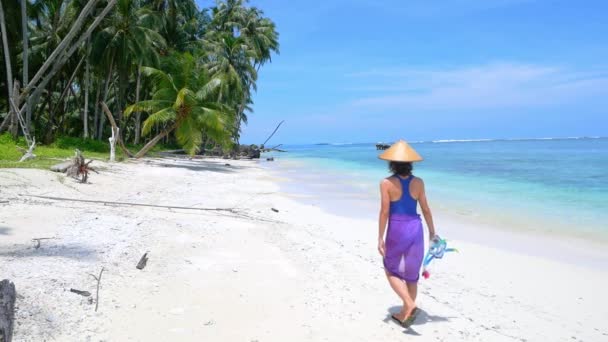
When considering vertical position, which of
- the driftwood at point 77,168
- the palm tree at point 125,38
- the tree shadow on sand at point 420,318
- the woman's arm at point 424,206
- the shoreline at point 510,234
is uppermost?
the palm tree at point 125,38

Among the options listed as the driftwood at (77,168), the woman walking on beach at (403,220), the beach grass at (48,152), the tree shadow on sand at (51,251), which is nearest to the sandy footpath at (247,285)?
the tree shadow on sand at (51,251)

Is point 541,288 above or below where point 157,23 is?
below

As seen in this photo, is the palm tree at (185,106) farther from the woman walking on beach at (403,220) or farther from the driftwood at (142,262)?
the woman walking on beach at (403,220)

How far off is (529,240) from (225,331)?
663 centimetres

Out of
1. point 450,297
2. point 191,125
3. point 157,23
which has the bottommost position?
point 450,297

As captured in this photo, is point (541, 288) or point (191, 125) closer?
point (541, 288)

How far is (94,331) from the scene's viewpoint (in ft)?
10.6

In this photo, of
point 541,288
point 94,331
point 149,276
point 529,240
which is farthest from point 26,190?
point 529,240

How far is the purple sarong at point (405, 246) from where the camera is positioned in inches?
142

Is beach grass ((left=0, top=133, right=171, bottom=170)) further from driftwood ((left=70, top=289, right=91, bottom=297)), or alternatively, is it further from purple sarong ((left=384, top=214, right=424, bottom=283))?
purple sarong ((left=384, top=214, right=424, bottom=283))

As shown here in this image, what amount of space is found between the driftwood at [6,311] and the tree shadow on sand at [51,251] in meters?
1.51

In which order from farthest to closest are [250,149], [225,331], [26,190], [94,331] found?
[250,149] → [26,190] → [225,331] → [94,331]

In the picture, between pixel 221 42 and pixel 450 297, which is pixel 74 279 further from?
pixel 221 42

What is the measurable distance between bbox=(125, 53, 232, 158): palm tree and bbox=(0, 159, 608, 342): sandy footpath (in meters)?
12.6
